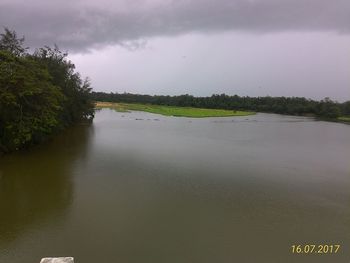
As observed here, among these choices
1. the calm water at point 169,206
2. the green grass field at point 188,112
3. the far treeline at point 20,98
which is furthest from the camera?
the green grass field at point 188,112

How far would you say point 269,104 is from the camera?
8750 centimetres

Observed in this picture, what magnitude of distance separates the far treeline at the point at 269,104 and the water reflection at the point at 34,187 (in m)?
61.6

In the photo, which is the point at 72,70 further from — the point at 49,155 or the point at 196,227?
the point at 196,227

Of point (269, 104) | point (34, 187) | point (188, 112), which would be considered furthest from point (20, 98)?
point (269, 104)

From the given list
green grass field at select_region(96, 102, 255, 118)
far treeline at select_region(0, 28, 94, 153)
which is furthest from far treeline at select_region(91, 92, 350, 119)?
far treeline at select_region(0, 28, 94, 153)

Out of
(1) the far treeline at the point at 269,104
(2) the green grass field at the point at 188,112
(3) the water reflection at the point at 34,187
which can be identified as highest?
(1) the far treeline at the point at 269,104

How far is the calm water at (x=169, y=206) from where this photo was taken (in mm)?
7800

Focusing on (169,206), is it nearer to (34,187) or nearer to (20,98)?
(34,187)

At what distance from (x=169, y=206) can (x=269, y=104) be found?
8134 centimetres

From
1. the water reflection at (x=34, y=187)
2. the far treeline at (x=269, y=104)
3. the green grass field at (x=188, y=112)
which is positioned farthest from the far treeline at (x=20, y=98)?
the far treeline at (x=269, y=104)

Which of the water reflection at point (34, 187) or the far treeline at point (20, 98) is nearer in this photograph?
the water reflection at point (34, 187)

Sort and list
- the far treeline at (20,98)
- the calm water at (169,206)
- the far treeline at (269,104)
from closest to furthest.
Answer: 1. the calm water at (169,206)
2. the far treeline at (20,98)
3. the far treeline at (269,104)

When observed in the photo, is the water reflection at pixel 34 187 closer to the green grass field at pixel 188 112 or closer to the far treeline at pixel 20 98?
the far treeline at pixel 20 98

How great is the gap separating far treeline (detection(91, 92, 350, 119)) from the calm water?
5719cm
